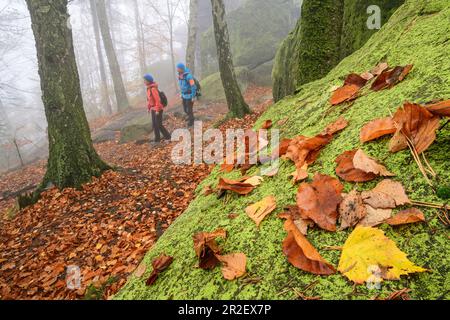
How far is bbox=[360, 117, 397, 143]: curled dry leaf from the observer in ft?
3.96

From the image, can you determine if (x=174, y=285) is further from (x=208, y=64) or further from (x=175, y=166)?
(x=208, y=64)

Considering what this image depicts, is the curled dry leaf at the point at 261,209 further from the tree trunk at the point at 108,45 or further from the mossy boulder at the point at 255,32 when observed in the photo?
the tree trunk at the point at 108,45

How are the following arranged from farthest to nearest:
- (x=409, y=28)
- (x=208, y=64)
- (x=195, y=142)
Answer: (x=208, y=64)
(x=195, y=142)
(x=409, y=28)

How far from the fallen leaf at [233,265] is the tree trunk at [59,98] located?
5.55 m

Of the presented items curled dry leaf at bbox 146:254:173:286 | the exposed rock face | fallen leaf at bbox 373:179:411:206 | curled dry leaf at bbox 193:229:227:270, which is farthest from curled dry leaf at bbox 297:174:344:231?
the exposed rock face

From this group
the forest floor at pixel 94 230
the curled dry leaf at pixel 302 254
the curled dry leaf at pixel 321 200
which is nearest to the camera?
the curled dry leaf at pixel 302 254

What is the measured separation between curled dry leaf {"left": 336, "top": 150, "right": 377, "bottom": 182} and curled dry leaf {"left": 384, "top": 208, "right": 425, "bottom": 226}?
208mm

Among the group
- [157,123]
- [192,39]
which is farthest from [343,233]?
[192,39]

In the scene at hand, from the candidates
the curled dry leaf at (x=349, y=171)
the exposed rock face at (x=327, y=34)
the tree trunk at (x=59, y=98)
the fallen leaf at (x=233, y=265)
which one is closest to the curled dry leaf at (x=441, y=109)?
the curled dry leaf at (x=349, y=171)

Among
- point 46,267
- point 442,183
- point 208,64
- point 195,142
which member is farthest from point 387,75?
point 208,64

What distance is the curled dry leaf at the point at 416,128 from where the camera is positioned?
101 cm

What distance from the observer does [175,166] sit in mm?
6672

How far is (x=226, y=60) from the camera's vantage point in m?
8.80

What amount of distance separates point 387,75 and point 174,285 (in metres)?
1.61
